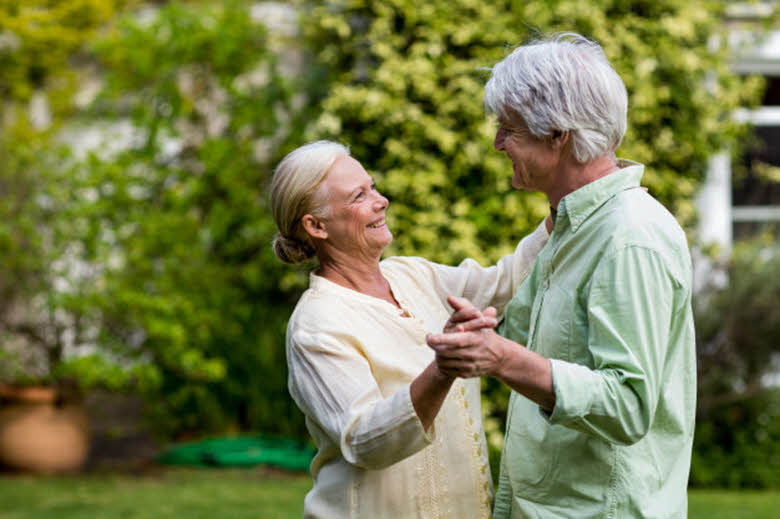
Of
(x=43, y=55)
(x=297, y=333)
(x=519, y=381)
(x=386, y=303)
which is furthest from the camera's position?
(x=43, y=55)

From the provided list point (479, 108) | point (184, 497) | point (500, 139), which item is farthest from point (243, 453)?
point (500, 139)

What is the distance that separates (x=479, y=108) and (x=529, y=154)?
13.7ft

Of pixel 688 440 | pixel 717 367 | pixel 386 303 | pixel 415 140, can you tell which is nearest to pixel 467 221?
pixel 415 140

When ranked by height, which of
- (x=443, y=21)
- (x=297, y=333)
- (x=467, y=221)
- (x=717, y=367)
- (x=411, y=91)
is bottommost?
(x=717, y=367)

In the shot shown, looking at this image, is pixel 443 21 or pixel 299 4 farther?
pixel 299 4

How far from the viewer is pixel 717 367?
601cm

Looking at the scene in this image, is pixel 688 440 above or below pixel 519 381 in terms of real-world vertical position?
below

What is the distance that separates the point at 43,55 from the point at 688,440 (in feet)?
26.0

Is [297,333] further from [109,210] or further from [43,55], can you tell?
[43,55]

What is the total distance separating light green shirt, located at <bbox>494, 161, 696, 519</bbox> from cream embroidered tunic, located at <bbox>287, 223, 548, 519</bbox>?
20cm

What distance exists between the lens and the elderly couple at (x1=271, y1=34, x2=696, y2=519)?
5.77 feet

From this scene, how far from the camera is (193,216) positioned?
7.32 metres

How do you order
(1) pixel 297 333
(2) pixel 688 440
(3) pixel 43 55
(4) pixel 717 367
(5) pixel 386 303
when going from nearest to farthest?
(2) pixel 688 440 → (1) pixel 297 333 → (5) pixel 386 303 → (4) pixel 717 367 → (3) pixel 43 55

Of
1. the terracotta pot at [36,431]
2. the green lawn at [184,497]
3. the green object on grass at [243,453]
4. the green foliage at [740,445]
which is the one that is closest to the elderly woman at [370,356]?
the green lawn at [184,497]
